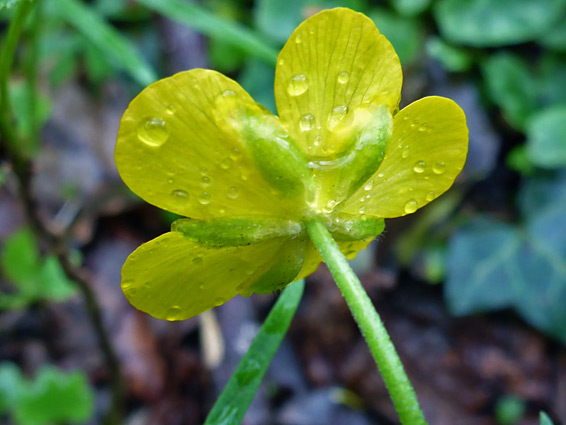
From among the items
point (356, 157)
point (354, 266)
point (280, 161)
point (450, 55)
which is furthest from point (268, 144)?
point (450, 55)

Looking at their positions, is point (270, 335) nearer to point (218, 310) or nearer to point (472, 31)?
point (218, 310)

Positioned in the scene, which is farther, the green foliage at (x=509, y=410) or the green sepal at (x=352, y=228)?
the green foliage at (x=509, y=410)

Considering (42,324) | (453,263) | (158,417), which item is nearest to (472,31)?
(453,263)

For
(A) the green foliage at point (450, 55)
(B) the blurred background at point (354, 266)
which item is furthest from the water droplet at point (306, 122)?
(A) the green foliage at point (450, 55)

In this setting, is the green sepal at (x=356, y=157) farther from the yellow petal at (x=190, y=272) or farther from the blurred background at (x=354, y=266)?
the blurred background at (x=354, y=266)

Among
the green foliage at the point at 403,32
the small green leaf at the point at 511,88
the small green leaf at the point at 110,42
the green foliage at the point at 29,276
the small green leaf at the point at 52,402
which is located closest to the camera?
the small green leaf at the point at 110,42

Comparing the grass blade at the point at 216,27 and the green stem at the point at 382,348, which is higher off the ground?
the grass blade at the point at 216,27

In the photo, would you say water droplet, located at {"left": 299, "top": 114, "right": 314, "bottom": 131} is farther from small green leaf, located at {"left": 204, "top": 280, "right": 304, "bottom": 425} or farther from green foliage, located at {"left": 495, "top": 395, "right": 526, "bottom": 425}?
green foliage, located at {"left": 495, "top": 395, "right": 526, "bottom": 425}
